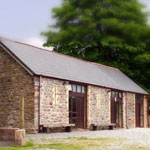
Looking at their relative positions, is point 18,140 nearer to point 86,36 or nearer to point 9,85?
point 9,85

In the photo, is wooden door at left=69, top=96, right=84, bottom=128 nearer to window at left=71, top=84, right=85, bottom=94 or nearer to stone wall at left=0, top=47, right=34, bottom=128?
window at left=71, top=84, right=85, bottom=94

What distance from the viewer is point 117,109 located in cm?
3444

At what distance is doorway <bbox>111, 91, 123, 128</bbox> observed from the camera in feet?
110

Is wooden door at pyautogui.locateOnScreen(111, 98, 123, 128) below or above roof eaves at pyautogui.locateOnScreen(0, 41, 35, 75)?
below

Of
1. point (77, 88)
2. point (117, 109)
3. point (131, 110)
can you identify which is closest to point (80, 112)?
point (77, 88)

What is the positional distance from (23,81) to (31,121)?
8.46 feet

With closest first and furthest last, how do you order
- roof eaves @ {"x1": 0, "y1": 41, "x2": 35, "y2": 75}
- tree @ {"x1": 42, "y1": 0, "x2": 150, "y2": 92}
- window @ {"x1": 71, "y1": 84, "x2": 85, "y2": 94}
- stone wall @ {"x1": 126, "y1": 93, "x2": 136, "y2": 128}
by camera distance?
roof eaves @ {"x1": 0, "y1": 41, "x2": 35, "y2": 75} < window @ {"x1": 71, "y1": 84, "x2": 85, "y2": 94} < stone wall @ {"x1": 126, "y1": 93, "x2": 136, "y2": 128} < tree @ {"x1": 42, "y1": 0, "x2": 150, "y2": 92}

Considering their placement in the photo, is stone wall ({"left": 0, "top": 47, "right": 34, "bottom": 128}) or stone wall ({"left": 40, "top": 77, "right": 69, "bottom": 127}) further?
stone wall ({"left": 40, "top": 77, "right": 69, "bottom": 127})

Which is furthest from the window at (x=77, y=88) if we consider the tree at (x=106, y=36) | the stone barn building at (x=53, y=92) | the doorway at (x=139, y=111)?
the tree at (x=106, y=36)

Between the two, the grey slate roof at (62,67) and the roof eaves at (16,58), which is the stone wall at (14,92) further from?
the grey slate roof at (62,67)

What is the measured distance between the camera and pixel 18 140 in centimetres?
1611

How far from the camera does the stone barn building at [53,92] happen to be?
81.3 feet

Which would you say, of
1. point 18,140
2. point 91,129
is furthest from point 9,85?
point 18,140

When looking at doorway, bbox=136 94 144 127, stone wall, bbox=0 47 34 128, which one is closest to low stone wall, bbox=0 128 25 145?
stone wall, bbox=0 47 34 128
